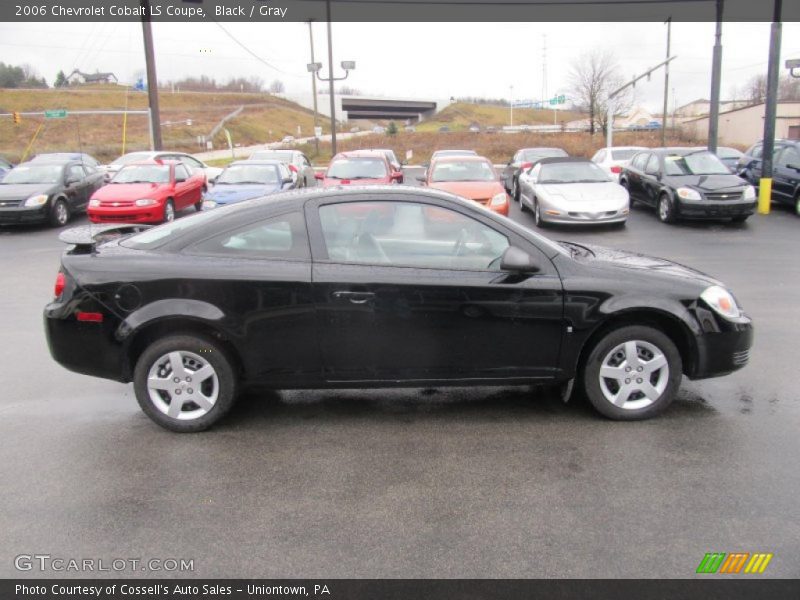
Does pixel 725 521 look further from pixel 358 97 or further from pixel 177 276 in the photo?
pixel 358 97

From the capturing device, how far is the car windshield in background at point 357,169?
1481 centimetres

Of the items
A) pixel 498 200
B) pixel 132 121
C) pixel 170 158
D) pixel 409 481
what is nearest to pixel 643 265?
pixel 409 481

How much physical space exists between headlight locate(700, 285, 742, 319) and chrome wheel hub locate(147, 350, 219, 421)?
11.1 feet

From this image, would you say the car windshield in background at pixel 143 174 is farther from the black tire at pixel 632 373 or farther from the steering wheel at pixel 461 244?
the black tire at pixel 632 373

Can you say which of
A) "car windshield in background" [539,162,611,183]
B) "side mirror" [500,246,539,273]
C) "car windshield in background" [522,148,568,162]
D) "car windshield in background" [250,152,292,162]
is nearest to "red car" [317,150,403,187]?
"car windshield in background" [539,162,611,183]

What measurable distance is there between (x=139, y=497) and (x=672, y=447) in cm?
319

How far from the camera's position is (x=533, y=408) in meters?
4.79

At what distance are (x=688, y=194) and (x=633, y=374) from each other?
1052 cm

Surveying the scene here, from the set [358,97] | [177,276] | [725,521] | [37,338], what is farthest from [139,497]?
[358,97]

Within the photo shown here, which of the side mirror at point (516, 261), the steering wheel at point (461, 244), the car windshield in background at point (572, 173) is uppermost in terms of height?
the car windshield in background at point (572, 173)

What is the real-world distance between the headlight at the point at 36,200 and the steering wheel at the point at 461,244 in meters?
13.0

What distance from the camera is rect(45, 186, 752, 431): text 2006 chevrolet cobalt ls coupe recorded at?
4.30 metres

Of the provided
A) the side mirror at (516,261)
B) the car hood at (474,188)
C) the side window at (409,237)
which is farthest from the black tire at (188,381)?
the car hood at (474,188)

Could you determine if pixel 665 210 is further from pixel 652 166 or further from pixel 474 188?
pixel 474 188
